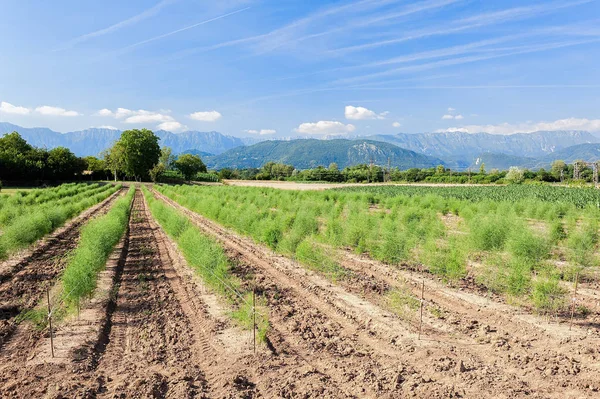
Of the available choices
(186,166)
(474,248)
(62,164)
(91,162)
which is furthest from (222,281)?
(186,166)

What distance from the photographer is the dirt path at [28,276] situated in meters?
7.82

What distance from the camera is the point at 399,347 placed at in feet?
20.2

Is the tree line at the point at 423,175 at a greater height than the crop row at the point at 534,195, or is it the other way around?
the tree line at the point at 423,175

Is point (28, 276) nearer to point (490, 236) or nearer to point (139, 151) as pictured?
point (490, 236)

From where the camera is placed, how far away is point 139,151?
76562mm

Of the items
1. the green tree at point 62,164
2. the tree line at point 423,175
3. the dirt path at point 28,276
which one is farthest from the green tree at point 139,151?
the dirt path at point 28,276

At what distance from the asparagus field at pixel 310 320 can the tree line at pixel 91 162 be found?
201 feet

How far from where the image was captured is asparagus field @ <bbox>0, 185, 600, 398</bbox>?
5.06 metres

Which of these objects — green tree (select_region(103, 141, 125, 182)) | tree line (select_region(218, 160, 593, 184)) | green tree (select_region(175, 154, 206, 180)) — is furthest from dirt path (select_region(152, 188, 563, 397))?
green tree (select_region(175, 154, 206, 180))

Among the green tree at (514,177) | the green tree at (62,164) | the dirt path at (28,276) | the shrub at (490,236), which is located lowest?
the dirt path at (28,276)

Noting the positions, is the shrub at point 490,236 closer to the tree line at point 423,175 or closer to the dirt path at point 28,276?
the dirt path at point 28,276

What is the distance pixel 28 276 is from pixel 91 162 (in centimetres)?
8165

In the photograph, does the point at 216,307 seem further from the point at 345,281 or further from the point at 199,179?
the point at 199,179

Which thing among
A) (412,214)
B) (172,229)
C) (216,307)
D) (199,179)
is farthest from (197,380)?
(199,179)
